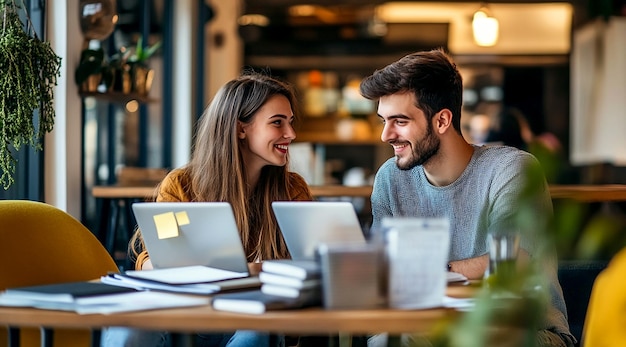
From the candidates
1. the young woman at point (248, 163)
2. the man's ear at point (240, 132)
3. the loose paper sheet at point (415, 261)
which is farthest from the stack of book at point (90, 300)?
the man's ear at point (240, 132)

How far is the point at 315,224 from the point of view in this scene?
2357 mm

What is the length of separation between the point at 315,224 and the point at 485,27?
583cm

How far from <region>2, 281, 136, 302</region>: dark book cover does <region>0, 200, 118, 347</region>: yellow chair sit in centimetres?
47

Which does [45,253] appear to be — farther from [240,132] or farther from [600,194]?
[600,194]

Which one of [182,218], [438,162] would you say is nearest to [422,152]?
[438,162]

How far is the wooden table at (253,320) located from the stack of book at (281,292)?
34 mm

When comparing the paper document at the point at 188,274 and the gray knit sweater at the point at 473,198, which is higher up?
the gray knit sweater at the point at 473,198

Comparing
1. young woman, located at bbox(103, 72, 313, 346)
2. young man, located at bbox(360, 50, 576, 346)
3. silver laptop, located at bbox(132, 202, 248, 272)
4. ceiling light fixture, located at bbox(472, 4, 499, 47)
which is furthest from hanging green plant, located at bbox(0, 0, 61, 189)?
ceiling light fixture, located at bbox(472, 4, 499, 47)

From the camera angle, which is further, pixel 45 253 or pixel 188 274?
pixel 45 253

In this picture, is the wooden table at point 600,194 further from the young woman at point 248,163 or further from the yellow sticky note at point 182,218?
the yellow sticky note at point 182,218

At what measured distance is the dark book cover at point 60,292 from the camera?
213cm

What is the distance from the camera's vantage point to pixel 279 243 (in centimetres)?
320

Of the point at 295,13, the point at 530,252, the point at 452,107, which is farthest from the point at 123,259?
the point at 295,13

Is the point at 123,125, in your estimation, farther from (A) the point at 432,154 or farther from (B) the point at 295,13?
(A) the point at 432,154
